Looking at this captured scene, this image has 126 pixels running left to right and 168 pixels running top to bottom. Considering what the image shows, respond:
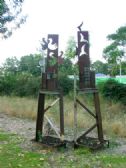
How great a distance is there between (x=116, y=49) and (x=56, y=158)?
47.8 feet

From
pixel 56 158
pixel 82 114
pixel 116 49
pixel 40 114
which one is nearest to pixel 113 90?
pixel 116 49

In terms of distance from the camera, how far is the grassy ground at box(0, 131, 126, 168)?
227 inches

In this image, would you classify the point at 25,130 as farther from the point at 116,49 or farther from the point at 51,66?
the point at 116,49

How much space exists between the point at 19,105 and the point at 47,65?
252 inches

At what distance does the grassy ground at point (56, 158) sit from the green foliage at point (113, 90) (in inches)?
440

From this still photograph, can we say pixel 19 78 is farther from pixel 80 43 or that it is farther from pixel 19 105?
pixel 80 43

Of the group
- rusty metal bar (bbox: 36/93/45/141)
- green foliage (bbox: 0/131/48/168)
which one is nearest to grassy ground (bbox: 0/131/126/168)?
green foliage (bbox: 0/131/48/168)

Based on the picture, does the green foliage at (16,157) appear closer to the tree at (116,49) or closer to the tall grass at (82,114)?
the tall grass at (82,114)

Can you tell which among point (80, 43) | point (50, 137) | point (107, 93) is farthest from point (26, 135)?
point (107, 93)

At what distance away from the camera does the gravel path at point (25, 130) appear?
7094 mm

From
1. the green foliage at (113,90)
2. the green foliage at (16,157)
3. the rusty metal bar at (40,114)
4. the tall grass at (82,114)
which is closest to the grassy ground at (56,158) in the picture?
the green foliage at (16,157)

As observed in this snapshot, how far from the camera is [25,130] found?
9305mm

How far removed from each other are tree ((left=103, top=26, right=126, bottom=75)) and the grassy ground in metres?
13.4

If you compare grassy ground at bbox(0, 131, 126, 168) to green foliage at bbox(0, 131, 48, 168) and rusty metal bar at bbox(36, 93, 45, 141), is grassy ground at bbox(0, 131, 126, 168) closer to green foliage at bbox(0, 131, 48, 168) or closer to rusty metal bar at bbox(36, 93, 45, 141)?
green foliage at bbox(0, 131, 48, 168)
